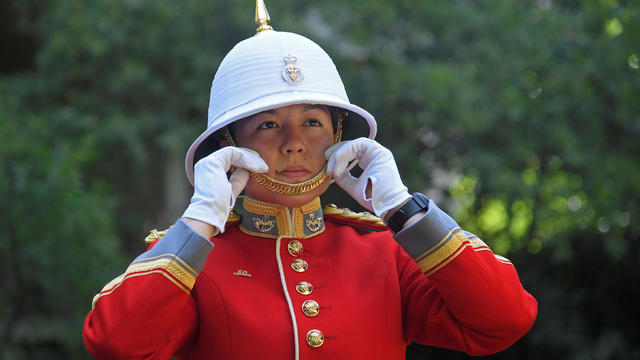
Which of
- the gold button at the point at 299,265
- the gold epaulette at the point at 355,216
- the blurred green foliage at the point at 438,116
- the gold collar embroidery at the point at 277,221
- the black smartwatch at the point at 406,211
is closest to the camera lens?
the black smartwatch at the point at 406,211

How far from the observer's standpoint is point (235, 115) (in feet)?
7.91

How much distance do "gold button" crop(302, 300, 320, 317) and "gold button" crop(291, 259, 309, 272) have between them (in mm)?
131

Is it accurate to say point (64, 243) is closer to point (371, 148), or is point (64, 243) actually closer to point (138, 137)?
point (138, 137)

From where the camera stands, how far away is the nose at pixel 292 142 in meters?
2.40

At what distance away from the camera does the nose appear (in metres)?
2.40

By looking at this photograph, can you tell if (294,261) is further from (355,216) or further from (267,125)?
(267,125)

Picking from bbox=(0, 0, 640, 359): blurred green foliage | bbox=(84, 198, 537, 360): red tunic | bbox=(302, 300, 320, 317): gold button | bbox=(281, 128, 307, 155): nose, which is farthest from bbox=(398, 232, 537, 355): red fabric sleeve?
bbox=(0, 0, 640, 359): blurred green foliage

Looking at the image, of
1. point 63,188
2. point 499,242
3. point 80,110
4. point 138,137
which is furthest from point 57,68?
point 499,242

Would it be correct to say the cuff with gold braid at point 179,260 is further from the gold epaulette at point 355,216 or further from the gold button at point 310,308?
the gold epaulette at point 355,216

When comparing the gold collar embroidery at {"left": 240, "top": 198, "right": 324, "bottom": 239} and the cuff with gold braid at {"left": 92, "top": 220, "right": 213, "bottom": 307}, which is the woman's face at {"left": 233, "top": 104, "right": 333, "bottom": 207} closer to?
the gold collar embroidery at {"left": 240, "top": 198, "right": 324, "bottom": 239}

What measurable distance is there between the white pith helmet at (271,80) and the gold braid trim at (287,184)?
0.21 meters

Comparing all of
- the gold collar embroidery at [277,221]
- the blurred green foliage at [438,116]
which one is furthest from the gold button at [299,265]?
the blurred green foliage at [438,116]

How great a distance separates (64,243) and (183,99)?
1.88m

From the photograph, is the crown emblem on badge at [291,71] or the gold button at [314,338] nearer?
the gold button at [314,338]
